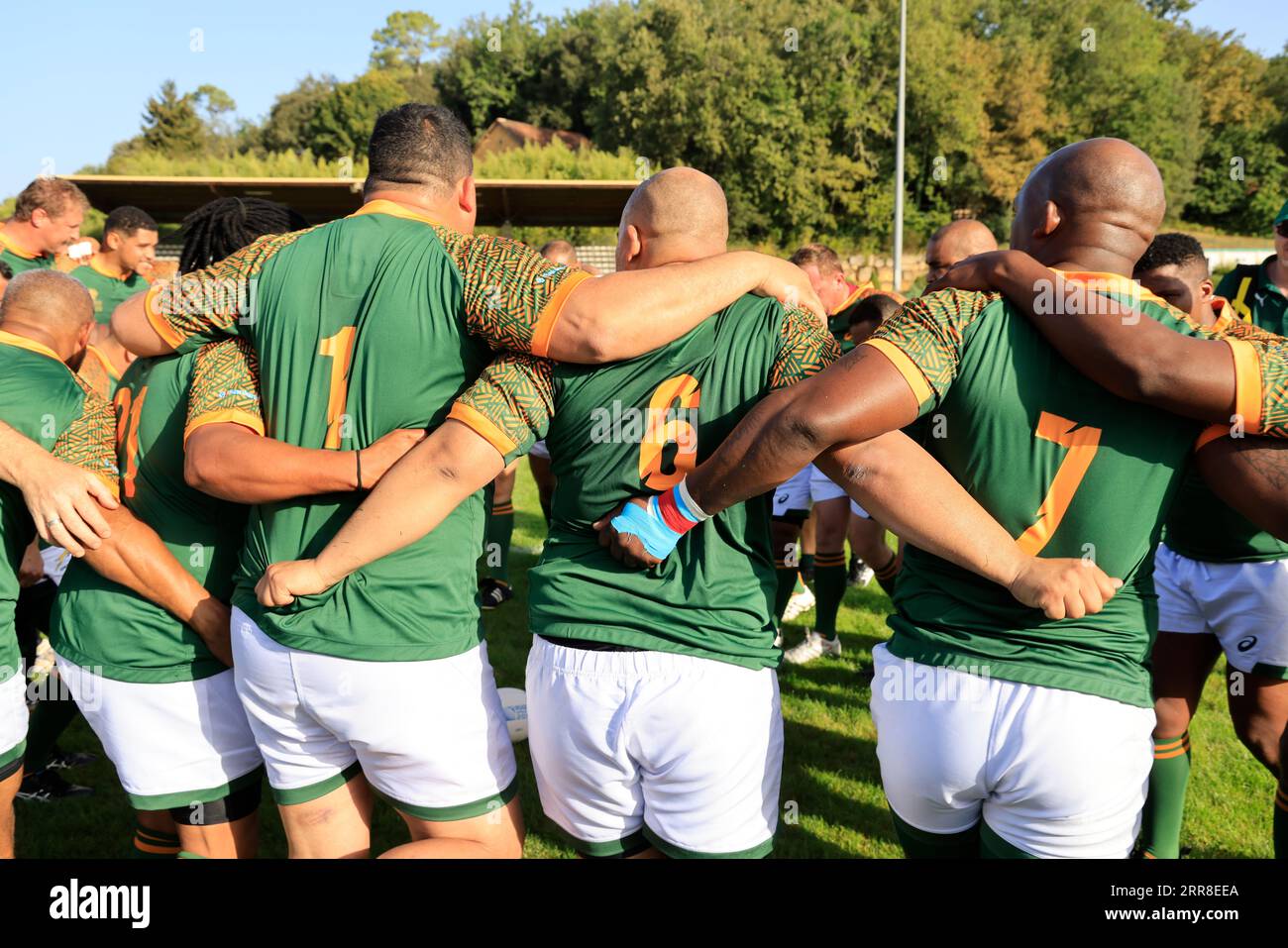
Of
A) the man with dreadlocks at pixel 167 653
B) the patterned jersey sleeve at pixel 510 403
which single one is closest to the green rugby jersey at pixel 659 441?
the patterned jersey sleeve at pixel 510 403

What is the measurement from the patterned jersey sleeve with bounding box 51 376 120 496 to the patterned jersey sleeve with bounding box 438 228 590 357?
1216 mm

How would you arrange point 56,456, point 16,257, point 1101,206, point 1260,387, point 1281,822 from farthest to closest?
point 16,257 < point 1281,822 < point 56,456 < point 1101,206 < point 1260,387

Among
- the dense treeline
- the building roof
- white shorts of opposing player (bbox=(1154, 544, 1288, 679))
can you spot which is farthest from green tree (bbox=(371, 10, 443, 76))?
white shorts of opposing player (bbox=(1154, 544, 1288, 679))

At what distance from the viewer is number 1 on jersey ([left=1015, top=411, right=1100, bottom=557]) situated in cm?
196

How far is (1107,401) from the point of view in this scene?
194 centimetres

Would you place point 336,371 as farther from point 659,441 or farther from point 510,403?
point 659,441

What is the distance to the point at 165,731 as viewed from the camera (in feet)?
8.55

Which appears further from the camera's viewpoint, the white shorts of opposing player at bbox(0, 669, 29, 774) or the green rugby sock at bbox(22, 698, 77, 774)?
the green rugby sock at bbox(22, 698, 77, 774)

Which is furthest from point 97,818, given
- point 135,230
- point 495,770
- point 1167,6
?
point 1167,6

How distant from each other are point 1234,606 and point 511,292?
9.22ft

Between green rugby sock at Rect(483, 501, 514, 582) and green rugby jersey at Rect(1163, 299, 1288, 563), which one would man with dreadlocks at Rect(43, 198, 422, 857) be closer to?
green rugby jersey at Rect(1163, 299, 1288, 563)

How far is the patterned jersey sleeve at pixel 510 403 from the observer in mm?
2133

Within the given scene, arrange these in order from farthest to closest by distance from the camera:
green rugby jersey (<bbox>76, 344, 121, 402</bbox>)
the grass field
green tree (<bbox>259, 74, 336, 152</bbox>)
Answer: green tree (<bbox>259, 74, 336, 152</bbox>)
green rugby jersey (<bbox>76, 344, 121, 402</bbox>)
the grass field

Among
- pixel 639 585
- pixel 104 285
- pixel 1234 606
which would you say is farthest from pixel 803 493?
pixel 104 285
